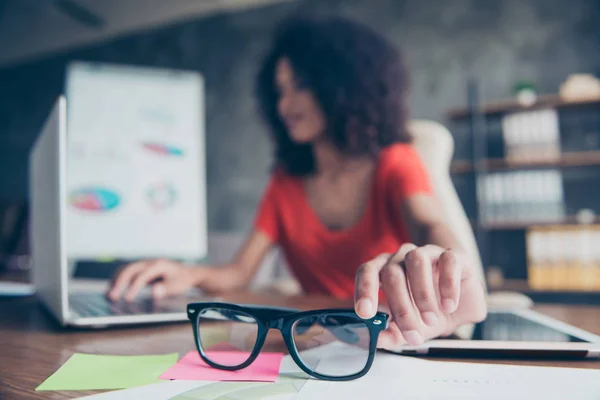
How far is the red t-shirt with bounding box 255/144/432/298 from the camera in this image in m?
1.21

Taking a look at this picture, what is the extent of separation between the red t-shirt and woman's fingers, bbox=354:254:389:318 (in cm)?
72

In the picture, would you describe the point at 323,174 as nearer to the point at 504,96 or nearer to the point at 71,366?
the point at 71,366

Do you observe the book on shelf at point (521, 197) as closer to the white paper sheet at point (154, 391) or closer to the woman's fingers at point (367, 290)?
the woman's fingers at point (367, 290)

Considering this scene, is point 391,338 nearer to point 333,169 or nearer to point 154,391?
point 154,391

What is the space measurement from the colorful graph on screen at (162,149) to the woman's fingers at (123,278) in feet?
6.38

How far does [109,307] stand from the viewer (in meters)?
0.69

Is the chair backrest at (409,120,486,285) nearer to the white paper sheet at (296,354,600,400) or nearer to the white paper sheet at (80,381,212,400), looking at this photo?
the white paper sheet at (296,354,600,400)

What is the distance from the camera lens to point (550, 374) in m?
0.38

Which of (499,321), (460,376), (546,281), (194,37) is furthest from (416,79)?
(460,376)

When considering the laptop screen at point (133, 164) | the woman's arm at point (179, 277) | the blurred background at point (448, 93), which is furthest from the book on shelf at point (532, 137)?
the woman's arm at point (179, 277)

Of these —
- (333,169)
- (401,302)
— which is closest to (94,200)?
(333,169)

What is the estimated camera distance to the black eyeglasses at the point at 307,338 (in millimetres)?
395

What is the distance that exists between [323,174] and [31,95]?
167 inches

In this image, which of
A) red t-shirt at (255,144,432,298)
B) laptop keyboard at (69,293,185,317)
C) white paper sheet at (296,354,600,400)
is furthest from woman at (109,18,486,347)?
white paper sheet at (296,354,600,400)
